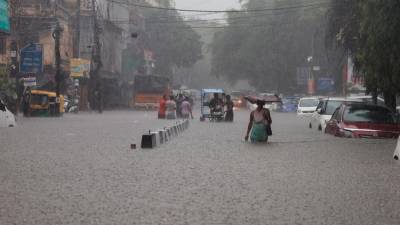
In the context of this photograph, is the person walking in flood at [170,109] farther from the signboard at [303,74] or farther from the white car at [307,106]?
the signboard at [303,74]

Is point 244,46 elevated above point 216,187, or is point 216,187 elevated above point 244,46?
point 244,46

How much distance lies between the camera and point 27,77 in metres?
53.4

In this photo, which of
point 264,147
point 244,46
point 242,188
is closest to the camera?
point 242,188

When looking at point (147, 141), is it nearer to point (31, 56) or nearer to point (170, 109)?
point (170, 109)

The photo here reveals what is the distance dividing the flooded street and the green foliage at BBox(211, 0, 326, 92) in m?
63.9

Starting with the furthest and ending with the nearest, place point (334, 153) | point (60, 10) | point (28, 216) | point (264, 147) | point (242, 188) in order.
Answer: point (60, 10), point (264, 147), point (334, 153), point (242, 188), point (28, 216)

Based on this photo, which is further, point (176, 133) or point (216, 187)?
point (176, 133)

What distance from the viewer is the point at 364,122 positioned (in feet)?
86.1

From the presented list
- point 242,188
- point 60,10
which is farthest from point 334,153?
point 60,10

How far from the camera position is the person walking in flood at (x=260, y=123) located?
79.3 feet

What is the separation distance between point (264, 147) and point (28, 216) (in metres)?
13.6

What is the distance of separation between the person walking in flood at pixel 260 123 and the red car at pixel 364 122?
3023 mm

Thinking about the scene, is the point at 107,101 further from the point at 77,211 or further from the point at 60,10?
the point at 77,211

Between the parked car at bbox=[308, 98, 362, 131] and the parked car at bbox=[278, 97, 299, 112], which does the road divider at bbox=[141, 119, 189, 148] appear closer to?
the parked car at bbox=[308, 98, 362, 131]
